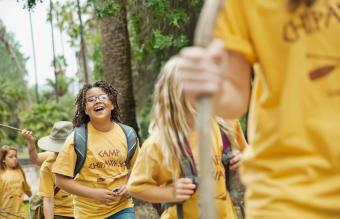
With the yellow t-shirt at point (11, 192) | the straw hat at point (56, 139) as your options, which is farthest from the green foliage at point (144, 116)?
the straw hat at point (56, 139)

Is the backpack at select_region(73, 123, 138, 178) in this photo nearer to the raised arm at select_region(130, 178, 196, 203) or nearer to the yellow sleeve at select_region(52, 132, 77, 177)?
the yellow sleeve at select_region(52, 132, 77, 177)

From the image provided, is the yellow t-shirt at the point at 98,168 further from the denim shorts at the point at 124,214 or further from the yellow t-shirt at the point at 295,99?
the yellow t-shirt at the point at 295,99

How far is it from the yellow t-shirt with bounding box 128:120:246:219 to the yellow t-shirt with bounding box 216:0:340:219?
143 centimetres

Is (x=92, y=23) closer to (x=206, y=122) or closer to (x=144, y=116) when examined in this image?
(x=144, y=116)

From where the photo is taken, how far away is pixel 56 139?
7016 millimetres

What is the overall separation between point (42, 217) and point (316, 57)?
18.7ft

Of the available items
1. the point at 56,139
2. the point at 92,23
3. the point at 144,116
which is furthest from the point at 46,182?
the point at 92,23

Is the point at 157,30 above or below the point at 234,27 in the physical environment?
above

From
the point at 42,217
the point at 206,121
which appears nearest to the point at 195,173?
the point at 206,121

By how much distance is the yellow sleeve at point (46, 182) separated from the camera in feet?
21.3

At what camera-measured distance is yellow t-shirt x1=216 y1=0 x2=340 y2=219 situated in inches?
75.0

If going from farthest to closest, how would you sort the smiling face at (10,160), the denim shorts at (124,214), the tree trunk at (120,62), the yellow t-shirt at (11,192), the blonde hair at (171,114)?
the tree trunk at (120,62), the smiling face at (10,160), the yellow t-shirt at (11,192), the denim shorts at (124,214), the blonde hair at (171,114)

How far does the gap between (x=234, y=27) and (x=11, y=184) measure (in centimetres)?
826

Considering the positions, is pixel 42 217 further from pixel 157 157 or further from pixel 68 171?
pixel 157 157
